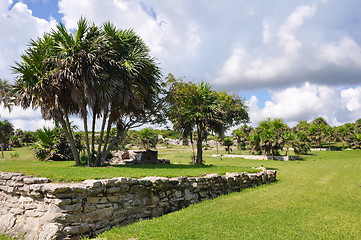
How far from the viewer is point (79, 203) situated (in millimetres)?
6449

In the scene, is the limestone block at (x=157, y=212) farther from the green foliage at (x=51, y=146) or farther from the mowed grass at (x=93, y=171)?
the green foliage at (x=51, y=146)

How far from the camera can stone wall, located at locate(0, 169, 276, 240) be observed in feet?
20.5

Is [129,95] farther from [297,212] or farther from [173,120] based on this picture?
[297,212]

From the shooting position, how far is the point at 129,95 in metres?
13.6

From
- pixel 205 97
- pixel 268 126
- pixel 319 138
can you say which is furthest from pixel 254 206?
pixel 319 138

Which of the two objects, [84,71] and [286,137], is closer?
[84,71]

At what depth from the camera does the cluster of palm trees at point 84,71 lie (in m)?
12.6

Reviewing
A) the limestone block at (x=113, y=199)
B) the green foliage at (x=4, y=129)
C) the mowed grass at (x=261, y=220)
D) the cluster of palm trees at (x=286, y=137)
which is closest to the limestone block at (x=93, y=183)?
the limestone block at (x=113, y=199)

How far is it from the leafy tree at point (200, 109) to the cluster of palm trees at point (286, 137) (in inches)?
552

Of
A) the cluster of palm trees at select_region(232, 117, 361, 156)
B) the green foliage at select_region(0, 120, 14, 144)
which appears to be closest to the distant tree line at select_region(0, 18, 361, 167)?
the cluster of palm trees at select_region(232, 117, 361, 156)

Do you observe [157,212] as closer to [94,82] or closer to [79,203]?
[79,203]

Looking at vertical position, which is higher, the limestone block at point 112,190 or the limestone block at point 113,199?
the limestone block at point 112,190

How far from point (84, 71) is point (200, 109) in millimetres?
9620

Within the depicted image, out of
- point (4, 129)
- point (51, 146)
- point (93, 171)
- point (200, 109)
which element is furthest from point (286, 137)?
point (4, 129)
